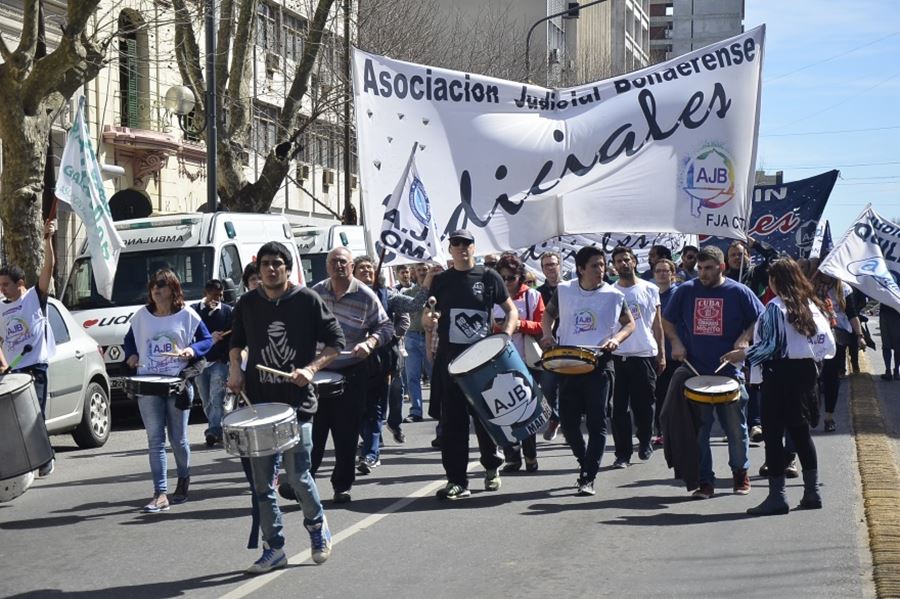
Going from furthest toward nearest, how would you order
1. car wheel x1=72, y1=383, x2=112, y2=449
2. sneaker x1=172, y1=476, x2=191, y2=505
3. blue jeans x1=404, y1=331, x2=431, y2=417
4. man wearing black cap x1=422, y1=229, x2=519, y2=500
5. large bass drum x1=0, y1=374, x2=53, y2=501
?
blue jeans x1=404, y1=331, x2=431, y2=417 < car wheel x1=72, y1=383, x2=112, y2=449 < sneaker x1=172, y1=476, x2=191, y2=505 < man wearing black cap x1=422, y1=229, x2=519, y2=500 < large bass drum x1=0, y1=374, x2=53, y2=501

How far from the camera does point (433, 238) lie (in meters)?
11.3

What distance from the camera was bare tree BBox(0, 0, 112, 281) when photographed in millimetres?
16453

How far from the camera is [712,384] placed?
32.8 feet

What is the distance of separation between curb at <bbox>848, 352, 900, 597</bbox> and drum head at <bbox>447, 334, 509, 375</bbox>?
262 cm

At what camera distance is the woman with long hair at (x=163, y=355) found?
991 centimetres

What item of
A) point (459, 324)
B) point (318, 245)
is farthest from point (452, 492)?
point (318, 245)

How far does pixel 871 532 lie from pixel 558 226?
14.8 feet

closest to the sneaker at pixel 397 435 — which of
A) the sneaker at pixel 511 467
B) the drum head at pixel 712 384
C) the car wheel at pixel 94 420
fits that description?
the sneaker at pixel 511 467

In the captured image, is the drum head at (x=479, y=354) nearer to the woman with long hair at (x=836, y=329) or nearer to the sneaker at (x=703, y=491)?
the sneaker at (x=703, y=491)

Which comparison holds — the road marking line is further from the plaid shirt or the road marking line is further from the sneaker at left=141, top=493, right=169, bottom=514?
the sneaker at left=141, top=493, right=169, bottom=514

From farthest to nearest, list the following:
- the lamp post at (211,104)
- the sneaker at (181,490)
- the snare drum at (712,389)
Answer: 1. the lamp post at (211,104)
2. the sneaker at (181,490)
3. the snare drum at (712,389)

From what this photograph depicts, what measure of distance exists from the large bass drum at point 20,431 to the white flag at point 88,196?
4441 millimetres

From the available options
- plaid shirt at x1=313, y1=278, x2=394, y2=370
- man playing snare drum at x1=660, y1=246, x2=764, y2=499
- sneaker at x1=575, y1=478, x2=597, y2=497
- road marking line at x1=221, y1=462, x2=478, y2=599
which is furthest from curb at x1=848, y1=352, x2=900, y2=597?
plaid shirt at x1=313, y1=278, x2=394, y2=370

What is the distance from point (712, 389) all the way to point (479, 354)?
5.33ft
